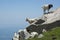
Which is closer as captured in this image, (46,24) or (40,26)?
(46,24)

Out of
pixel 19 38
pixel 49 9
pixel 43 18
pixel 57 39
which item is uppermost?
pixel 49 9

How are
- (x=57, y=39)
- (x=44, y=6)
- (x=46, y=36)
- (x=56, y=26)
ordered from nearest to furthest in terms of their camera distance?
(x=57, y=39)
(x=46, y=36)
(x=56, y=26)
(x=44, y=6)

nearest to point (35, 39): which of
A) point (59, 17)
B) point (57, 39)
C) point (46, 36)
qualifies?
point (46, 36)

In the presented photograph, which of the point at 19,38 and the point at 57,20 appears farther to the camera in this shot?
the point at 19,38

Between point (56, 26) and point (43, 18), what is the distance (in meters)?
4.36

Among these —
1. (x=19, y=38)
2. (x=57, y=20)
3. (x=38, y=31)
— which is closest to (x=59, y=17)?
(x=57, y=20)

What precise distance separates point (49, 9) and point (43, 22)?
8.04m

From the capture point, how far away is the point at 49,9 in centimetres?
4278

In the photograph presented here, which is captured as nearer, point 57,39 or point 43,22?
point 57,39

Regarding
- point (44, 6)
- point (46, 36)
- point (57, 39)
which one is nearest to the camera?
point (57, 39)

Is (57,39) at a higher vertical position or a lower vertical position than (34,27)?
lower

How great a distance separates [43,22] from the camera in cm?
3506

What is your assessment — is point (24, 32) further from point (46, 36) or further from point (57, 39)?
point (57, 39)

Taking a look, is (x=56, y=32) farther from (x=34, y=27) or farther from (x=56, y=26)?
(x=34, y=27)
